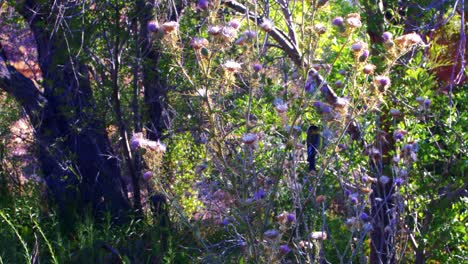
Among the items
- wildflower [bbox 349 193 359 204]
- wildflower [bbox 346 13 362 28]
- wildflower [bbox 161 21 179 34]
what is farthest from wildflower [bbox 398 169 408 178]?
wildflower [bbox 161 21 179 34]

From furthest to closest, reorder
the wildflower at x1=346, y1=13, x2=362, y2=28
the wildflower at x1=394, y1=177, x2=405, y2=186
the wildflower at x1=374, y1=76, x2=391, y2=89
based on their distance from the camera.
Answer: the wildflower at x1=394, y1=177, x2=405, y2=186 < the wildflower at x1=374, y1=76, x2=391, y2=89 < the wildflower at x1=346, y1=13, x2=362, y2=28

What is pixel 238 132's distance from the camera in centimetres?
487

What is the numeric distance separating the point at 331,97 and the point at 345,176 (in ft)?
1.46

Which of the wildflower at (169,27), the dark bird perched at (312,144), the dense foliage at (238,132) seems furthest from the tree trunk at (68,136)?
the wildflower at (169,27)

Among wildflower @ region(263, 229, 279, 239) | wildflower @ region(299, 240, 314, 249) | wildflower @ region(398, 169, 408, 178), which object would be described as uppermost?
wildflower @ region(398, 169, 408, 178)

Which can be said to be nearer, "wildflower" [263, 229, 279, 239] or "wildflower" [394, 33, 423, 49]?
"wildflower" [394, 33, 423, 49]

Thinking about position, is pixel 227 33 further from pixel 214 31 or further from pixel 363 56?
pixel 363 56

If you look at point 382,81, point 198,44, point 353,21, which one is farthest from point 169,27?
point 382,81

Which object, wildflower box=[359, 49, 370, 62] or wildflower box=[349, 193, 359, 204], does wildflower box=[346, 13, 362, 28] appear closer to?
wildflower box=[359, 49, 370, 62]

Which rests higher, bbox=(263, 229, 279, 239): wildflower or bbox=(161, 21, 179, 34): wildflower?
bbox=(161, 21, 179, 34): wildflower

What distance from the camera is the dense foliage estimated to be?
309 centimetres

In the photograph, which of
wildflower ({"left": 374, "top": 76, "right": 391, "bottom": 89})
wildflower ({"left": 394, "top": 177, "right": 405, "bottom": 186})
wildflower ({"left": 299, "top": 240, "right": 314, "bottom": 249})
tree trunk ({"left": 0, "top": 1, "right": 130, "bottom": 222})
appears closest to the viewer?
wildflower ({"left": 374, "top": 76, "right": 391, "bottom": 89})

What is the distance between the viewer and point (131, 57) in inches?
197

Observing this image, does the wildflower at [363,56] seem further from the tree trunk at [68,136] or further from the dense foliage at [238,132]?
the tree trunk at [68,136]
